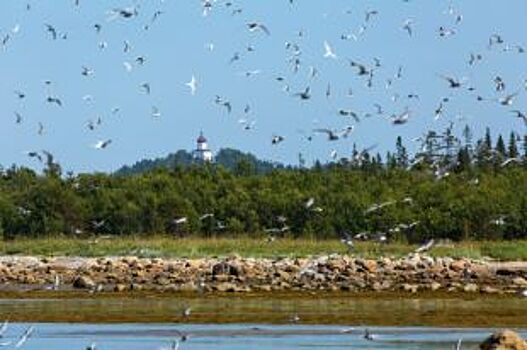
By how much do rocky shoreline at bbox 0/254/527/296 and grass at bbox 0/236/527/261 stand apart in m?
6.23

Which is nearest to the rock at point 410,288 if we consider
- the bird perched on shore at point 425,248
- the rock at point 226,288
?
the rock at point 226,288

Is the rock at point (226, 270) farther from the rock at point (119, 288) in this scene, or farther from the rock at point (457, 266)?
the rock at point (457, 266)

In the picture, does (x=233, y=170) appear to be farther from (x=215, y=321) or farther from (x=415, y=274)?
(x=215, y=321)

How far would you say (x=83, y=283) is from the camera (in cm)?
5822

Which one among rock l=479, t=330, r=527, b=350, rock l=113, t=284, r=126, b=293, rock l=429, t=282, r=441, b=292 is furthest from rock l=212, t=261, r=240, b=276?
rock l=479, t=330, r=527, b=350

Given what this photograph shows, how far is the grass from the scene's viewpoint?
7862 cm

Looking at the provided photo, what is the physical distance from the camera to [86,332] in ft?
127

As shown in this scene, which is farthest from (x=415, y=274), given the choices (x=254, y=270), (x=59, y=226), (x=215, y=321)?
(x=59, y=226)

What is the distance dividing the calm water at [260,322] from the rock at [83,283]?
659 cm

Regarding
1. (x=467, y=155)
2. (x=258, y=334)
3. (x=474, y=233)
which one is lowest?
(x=258, y=334)

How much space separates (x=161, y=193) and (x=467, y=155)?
42.6 m

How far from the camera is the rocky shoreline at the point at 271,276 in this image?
56.5 metres

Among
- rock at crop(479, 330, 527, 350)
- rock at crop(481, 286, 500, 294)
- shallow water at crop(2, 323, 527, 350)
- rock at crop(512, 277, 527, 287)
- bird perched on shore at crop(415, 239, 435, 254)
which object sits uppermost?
bird perched on shore at crop(415, 239, 435, 254)

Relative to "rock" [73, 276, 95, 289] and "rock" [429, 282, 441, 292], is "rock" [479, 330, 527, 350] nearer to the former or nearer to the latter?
"rock" [429, 282, 441, 292]
